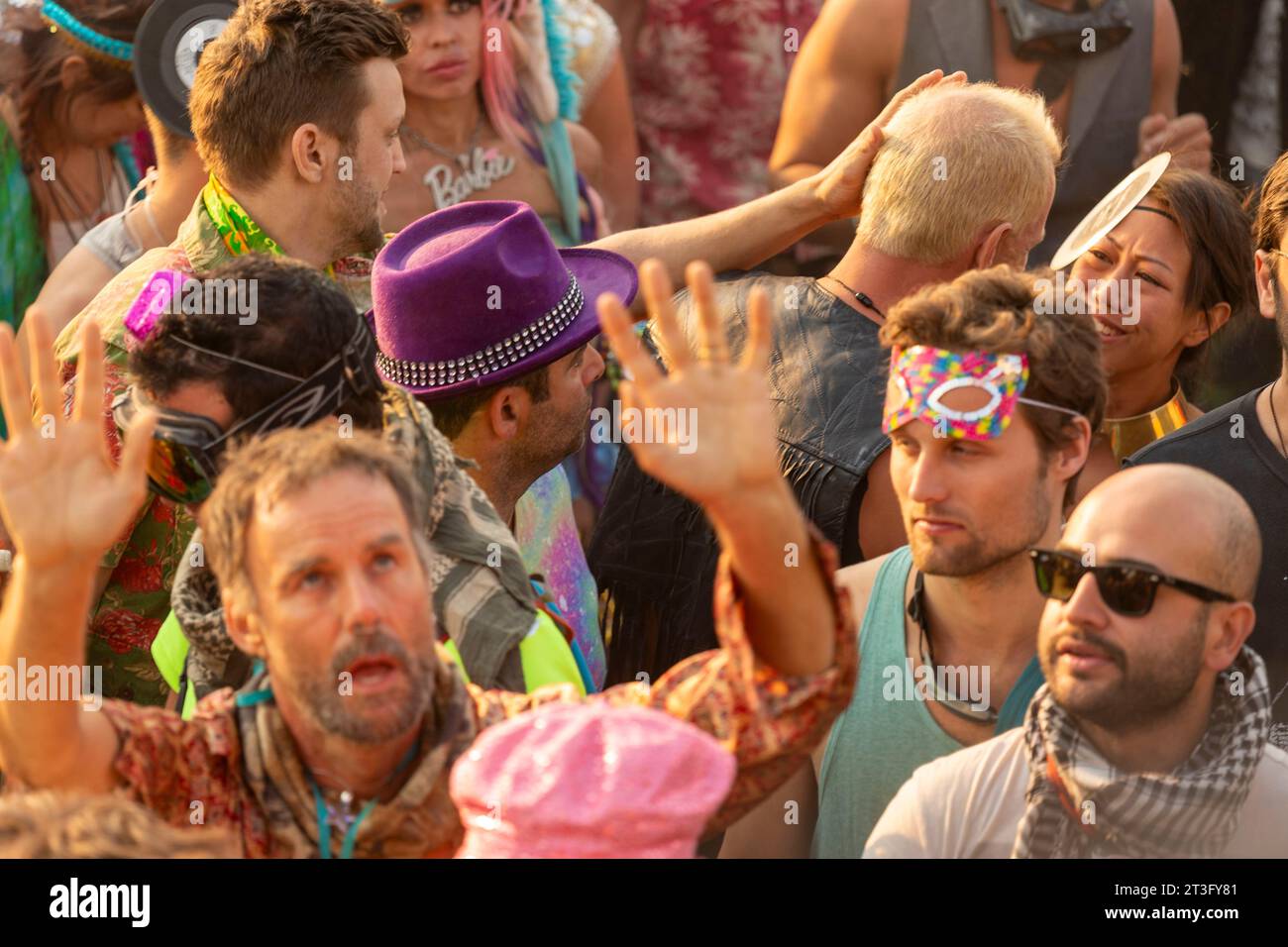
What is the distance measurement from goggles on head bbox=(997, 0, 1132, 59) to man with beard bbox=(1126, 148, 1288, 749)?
1.04 m

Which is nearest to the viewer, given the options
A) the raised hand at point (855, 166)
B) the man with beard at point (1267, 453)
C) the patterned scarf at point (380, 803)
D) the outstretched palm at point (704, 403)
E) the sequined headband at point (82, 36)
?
the outstretched palm at point (704, 403)

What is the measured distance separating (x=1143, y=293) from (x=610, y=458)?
1724mm

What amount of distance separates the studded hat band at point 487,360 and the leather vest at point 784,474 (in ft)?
1.84

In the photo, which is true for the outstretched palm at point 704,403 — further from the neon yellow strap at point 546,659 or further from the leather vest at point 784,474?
the leather vest at point 784,474

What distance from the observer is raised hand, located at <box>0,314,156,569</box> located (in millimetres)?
2732

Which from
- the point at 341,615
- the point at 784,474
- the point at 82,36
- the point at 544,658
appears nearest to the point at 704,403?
the point at 341,615

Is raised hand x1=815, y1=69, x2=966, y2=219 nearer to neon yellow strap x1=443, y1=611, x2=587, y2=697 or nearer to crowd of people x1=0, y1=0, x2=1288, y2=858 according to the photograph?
crowd of people x1=0, y1=0, x2=1288, y2=858

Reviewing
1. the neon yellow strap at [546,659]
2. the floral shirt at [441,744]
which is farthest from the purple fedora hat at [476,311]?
the floral shirt at [441,744]

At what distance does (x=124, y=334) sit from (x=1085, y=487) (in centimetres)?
203

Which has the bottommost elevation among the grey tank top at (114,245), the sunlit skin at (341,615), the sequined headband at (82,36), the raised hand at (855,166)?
the sunlit skin at (341,615)

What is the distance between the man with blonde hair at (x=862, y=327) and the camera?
4.08 metres

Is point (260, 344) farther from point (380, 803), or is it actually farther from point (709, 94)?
point (709, 94)

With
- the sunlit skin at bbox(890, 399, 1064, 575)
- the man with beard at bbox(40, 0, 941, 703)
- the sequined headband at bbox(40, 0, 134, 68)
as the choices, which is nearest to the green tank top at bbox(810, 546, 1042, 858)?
the sunlit skin at bbox(890, 399, 1064, 575)

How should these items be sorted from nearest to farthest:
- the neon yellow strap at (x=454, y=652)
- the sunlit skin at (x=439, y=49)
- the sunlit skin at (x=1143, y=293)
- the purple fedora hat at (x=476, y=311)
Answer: the neon yellow strap at (x=454, y=652) → the purple fedora hat at (x=476, y=311) → the sunlit skin at (x=1143, y=293) → the sunlit skin at (x=439, y=49)
